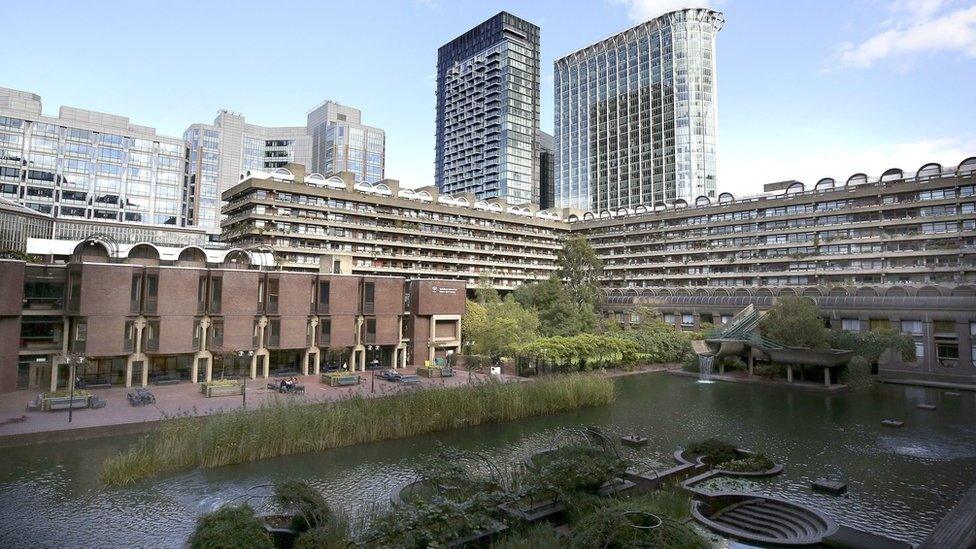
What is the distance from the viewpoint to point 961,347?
53438 millimetres

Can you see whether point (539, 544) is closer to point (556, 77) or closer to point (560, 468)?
point (560, 468)

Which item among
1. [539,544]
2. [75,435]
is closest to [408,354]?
[75,435]

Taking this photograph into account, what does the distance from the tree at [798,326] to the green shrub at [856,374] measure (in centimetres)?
274

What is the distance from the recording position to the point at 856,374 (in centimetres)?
4856

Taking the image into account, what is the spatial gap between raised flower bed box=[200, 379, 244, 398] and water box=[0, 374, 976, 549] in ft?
29.0

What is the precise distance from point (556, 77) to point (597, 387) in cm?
14808

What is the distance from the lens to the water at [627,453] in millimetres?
17922

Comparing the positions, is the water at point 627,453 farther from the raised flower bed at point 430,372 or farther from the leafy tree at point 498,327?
the leafy tree at point 498,327

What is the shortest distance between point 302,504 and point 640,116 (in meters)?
145

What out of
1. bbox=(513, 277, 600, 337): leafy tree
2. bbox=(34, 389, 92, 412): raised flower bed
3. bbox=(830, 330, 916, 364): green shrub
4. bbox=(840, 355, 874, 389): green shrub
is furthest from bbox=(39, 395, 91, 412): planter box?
bbox=(830, 330, 916, 364): green shrub

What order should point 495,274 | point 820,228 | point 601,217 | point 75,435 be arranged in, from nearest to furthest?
point 75,435
point 820,228
point 495,274
point 601,217

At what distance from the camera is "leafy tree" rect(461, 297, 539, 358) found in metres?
56.5

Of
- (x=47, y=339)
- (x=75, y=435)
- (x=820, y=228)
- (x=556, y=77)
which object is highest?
(x=556, y=77)

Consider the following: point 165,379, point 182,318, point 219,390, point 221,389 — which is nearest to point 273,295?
point 182,318
